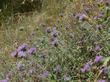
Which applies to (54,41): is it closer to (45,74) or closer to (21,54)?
(21,54)

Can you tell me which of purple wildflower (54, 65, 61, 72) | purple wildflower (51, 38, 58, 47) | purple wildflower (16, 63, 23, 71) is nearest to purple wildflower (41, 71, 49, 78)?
purple wildflower (54, 65, 61, 72)

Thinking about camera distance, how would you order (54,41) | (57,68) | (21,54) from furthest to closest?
(54,41) → (21,54) → (57,68)

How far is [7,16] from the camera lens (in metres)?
5.81

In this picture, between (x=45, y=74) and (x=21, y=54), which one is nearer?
(x=45, y=74)

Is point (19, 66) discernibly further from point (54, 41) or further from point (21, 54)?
point (54, 41)

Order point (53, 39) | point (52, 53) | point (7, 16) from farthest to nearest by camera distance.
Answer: point (7, 16), point (53, 39), point (52, 53)

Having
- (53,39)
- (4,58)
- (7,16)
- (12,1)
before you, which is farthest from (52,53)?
(12,1)

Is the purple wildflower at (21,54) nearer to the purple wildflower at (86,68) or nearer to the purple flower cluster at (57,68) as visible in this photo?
the purple flower cluster at (57,68)

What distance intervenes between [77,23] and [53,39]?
35cm

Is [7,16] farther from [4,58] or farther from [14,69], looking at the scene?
[14,69]

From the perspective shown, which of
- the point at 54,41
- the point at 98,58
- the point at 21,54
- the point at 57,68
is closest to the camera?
the point at 98,58

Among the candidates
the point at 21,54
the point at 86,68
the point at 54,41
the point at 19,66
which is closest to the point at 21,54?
the point at 21,54

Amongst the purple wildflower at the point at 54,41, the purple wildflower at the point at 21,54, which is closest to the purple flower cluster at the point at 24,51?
the purple wildflower at the point at 21,54

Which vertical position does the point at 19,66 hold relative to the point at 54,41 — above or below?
below
